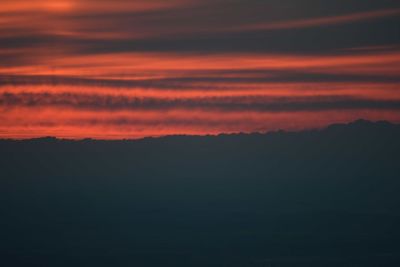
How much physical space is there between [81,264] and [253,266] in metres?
31.9

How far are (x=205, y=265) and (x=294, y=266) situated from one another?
54.0 ft

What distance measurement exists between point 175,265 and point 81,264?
17.5m

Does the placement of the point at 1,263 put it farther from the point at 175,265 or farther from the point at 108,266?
the point at 175,265

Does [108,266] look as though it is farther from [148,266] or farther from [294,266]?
[294,266]

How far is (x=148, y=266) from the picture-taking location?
19775cm

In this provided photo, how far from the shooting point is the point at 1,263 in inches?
7830

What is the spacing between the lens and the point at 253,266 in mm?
199625

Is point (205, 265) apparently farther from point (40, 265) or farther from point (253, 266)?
point (40, 265)

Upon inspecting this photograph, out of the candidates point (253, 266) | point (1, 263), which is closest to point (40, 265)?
point (1, 263)

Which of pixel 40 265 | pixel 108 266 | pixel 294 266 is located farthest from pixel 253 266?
pixel 40 265

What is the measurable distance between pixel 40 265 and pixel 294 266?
4669 centimetres

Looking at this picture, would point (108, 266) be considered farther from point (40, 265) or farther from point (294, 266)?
point (294, 266)

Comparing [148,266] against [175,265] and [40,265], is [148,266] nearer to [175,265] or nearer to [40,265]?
[175,265]

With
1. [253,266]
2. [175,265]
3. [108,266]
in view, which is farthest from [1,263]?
[253,266]
